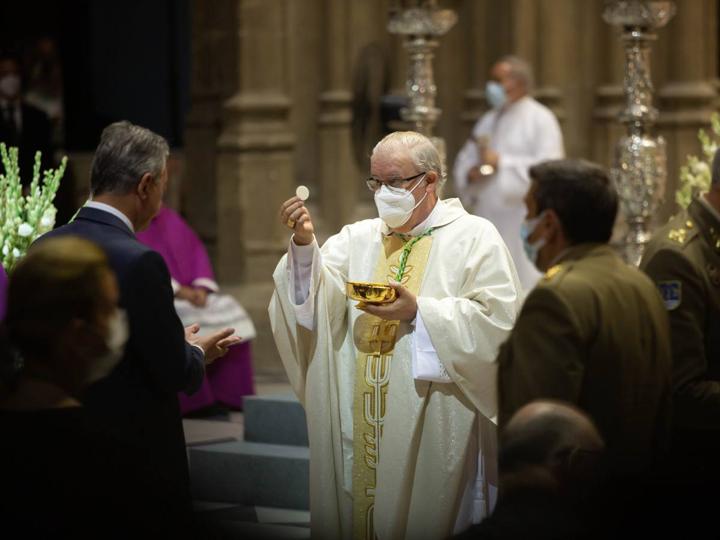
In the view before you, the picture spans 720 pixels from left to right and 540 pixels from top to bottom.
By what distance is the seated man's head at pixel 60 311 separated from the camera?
12.0 ft

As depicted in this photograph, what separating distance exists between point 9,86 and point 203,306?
7.31 feet

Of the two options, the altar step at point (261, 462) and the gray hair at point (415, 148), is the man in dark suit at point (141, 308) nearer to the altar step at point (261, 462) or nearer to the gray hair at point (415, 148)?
the gray hair at point (415, 148)

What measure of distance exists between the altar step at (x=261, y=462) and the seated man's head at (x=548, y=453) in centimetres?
351

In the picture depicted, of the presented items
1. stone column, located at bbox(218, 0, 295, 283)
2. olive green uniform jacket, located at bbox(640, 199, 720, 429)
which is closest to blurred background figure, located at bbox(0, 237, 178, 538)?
olive green uniform jacket, located at bbox(640, 199, 720, 429)

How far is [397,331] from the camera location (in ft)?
17.5

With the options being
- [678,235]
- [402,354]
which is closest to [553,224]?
[678,235]

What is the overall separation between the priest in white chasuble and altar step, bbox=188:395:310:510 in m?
1.59

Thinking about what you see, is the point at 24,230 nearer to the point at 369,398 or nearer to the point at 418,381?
the point at 369,398

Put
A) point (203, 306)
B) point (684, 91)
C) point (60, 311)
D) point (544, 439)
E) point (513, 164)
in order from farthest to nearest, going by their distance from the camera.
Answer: point (684, 91), point (513, 164), point (203, 306), point (60, 311), point (544, 439)

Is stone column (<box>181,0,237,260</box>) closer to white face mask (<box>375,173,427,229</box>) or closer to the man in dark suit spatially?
white face mask (<box>375,173,427,229</box>)

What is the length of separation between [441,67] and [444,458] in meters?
6.46

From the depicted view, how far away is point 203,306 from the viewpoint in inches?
340

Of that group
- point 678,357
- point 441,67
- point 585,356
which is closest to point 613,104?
point 441,67

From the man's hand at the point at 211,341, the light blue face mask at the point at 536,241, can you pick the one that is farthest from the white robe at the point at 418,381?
the light blue face mask at the point at 536,241
